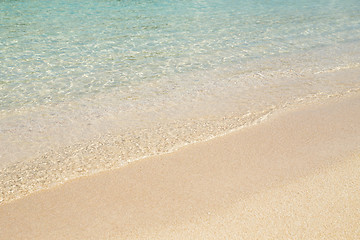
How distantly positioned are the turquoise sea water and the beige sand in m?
0.34

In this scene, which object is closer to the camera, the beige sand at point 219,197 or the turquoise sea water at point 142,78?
the beige sand at point 219,197

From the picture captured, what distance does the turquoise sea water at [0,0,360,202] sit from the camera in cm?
434

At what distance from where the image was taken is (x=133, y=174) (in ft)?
12.1

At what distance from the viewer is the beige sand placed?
113 inches

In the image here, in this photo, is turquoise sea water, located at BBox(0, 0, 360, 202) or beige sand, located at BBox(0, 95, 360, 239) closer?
beige sand, located at BBox(0, 95, 360, 239)

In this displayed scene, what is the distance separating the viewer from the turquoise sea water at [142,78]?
4344 millimetres

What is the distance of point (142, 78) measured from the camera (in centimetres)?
657

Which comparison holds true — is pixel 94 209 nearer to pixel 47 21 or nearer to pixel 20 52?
pixel 20 52

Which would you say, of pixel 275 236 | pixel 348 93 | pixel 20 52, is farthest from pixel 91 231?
pixel 20 52

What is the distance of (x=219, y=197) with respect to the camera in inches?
128

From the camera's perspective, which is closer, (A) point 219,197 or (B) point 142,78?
(A) point 219,197

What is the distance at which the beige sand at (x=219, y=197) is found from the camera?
2869mm

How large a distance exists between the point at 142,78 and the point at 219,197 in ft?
12.3

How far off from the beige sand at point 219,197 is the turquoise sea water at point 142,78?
34 cm
